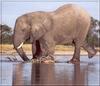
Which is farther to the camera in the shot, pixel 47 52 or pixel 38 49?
pixel 38 49

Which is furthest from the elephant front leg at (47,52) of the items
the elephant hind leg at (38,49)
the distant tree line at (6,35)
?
the distant tree line at (6,35)

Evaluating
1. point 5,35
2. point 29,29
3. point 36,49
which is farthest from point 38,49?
point 5,35

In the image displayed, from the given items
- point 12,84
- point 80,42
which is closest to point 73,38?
point 80,42

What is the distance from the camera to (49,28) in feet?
66.1

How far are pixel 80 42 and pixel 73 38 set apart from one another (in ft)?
1.54

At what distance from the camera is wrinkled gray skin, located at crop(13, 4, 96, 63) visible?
1998cm

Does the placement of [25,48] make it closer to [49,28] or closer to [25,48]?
[25,48]

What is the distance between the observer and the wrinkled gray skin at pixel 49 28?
19984 millimetres

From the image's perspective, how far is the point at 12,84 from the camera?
10.1 m

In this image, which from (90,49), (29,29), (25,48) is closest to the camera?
(29,29)

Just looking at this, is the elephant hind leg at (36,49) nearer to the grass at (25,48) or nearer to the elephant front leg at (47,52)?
the elephant front leg at (47,52)

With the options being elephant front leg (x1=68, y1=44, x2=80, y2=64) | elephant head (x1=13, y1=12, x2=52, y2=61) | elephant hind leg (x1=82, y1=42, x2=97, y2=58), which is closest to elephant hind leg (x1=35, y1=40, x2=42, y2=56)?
elephant head (x1=13, y1=12, x2=52, y2=61)

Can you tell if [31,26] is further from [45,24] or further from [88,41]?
[88,41]

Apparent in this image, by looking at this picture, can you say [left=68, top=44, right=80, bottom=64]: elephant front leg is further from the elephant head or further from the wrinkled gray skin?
the elephant head
